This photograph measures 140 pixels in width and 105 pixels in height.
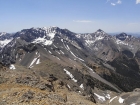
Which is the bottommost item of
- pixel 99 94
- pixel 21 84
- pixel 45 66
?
pixel 99 94

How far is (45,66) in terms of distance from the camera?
158m

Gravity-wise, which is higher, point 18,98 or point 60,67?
point 18,98

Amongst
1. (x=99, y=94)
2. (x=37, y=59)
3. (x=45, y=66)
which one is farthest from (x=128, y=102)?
(x=37, y=59)

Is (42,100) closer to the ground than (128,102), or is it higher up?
higher up

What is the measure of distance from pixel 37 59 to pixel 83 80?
53237 mm

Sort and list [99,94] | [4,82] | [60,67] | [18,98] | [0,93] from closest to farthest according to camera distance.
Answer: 1. [18,98]
2. [0,93]
3. [4,82]
4. [99,94]
5. [60,67]

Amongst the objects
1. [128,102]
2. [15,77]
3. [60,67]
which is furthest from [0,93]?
[60,67]

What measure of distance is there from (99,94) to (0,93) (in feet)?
349

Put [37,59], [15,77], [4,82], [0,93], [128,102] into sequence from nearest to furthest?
1. [0,93]
2. [4,82]
3. [15,77]
4. [128,102]
5. [37,59]

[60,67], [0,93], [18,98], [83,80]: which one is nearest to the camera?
[18,98]

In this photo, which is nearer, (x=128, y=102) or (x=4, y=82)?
(x=4, y=82)

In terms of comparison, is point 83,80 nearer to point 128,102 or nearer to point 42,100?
point 128,102

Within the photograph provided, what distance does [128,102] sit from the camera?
293ft

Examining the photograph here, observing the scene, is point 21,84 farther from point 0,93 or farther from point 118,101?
point 118,101
